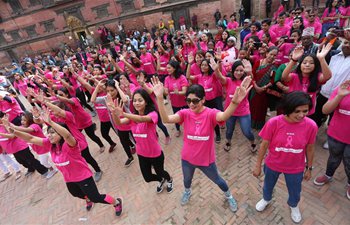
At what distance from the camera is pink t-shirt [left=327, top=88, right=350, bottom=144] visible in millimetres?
2383

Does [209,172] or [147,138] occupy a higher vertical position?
[147,138]

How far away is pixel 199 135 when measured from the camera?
2.42 m

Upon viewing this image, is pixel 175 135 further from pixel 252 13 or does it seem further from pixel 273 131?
pixel 252 13

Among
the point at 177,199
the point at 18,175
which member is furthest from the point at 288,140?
the point at 18,175

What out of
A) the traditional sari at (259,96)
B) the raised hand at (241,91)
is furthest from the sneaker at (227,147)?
the raised hand at (241,91)

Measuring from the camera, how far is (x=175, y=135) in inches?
203

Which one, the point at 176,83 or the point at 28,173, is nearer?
the point at 176,83

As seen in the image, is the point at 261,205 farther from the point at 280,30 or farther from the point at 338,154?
the point at 280,30

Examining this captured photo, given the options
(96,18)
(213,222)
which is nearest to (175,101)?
(213,222)

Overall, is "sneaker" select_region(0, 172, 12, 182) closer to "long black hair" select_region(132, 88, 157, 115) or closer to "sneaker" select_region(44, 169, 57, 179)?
"sneaker" select_region(44, 169, 57, 179)

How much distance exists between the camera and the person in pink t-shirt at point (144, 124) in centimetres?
266

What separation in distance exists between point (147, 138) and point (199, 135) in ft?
2.67

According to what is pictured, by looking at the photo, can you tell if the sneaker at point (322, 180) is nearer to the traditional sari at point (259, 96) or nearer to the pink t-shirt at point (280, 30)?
the traditional sari at point (259, 96)

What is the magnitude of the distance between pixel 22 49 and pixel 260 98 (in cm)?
2575
